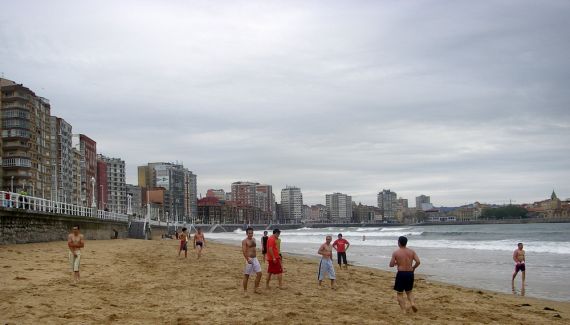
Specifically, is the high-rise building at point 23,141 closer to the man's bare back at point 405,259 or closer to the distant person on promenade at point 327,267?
the distant person on promenade at point 327,267

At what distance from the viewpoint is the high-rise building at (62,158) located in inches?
3989

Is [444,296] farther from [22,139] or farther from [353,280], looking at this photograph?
[22,139]

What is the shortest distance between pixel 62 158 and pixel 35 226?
9087 centimetres

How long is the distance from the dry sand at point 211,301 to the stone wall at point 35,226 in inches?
217

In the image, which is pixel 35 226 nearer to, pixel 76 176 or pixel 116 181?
pixel 76 176

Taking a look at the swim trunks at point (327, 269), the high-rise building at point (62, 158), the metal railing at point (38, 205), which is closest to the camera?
the swim trunks at point (327, 269)

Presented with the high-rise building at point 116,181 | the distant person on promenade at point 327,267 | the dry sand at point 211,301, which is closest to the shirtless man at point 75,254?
the dry sand at point 211,301

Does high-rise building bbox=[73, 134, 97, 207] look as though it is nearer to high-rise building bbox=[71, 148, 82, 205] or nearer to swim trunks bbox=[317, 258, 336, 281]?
high-rise building bbox=[71, 148, 82, 205]

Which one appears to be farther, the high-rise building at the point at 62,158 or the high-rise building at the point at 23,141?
the high-rise building at the point at 62,158

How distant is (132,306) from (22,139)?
8288 centimetres

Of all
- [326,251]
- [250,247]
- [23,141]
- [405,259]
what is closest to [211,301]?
[250,247]

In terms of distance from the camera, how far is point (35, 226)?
24.5 meters

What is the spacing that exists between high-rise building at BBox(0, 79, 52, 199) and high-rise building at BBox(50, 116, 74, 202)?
269 inches

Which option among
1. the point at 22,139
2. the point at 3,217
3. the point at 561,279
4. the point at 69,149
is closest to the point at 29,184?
the point at 22,139
